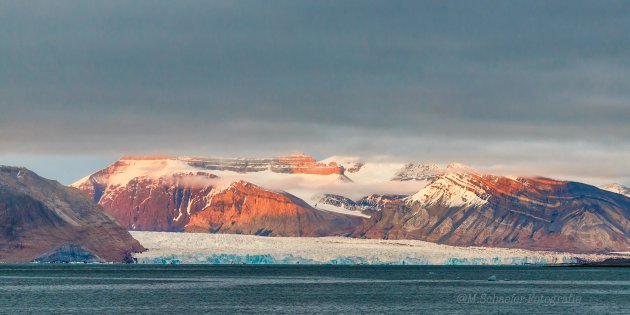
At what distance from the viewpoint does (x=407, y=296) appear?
19175 centimetres

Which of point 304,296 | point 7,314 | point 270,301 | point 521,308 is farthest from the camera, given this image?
point 304,296

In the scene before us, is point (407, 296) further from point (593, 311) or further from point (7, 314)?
point (7, 314)

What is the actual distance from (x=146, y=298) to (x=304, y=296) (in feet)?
88.7

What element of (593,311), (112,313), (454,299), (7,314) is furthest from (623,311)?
(7,314)

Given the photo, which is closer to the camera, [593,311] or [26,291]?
[593,311]

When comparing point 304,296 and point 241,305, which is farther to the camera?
point 304,296

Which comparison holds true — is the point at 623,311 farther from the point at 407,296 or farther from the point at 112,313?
the point at 112,313

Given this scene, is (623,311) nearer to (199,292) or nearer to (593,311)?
(593,311)

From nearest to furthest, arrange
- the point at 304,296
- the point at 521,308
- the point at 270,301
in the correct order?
the point at 521,308
the point at 270,301
the point at 304,296

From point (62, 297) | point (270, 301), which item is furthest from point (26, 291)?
point (270, 301)

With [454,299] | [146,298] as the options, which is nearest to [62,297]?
[146,298]

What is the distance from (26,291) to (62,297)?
19.9 meters

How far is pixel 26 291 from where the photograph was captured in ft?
650

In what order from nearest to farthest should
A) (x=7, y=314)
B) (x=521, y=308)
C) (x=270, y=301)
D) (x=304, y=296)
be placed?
1. (x=7, y=314)
2. (x=521, y=308)
3. (x=270, y=301)
4. (x=304, y=296)
